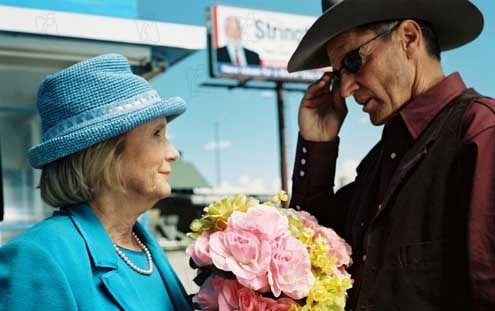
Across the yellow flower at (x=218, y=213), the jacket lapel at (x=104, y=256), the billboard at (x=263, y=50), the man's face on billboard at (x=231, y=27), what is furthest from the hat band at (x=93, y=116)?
the billboard at (x=263, y=50)

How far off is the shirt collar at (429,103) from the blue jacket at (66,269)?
39.1 inches

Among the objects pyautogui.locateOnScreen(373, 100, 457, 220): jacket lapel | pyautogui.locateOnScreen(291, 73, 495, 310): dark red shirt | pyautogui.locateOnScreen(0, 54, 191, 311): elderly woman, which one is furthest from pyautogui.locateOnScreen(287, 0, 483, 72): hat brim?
pyautogui.locateOnScreen(0, 54, 191, 311): elderly woman

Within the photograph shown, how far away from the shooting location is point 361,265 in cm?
178

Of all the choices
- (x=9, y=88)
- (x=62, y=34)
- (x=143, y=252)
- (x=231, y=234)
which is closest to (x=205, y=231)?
(x=231, y=234)

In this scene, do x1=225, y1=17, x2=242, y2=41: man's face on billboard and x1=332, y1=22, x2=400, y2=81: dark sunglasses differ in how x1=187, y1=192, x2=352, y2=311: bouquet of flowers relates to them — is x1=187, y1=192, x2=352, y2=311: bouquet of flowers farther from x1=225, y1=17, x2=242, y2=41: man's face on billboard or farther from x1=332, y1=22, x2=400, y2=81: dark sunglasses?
x1=225, y1=17, x2=242, y2=41: man's face on billboard

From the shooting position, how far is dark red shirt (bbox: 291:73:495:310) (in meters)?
1.49

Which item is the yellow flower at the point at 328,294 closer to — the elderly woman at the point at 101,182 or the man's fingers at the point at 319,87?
the elderly woman at the point at 101,182

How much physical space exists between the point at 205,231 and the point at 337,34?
871mm

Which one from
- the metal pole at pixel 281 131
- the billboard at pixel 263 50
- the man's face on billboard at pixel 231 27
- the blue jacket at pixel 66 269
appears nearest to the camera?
the blue jacket at pixel 66 269

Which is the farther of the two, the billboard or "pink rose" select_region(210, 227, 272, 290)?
the billboard

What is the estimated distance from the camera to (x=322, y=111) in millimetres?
2178

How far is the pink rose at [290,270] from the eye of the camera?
4.79ft

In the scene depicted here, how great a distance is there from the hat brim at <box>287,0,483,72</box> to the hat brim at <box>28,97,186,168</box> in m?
0.66

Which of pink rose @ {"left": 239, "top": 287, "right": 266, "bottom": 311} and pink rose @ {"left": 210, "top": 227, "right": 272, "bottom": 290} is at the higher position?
pink rose @ {"left": 210, "top": 227, "right": 272, "bottom": 290}
